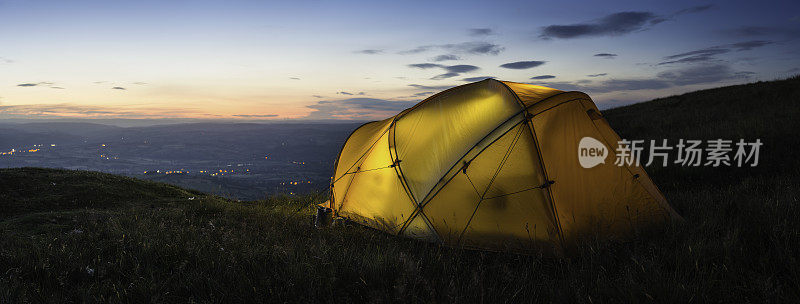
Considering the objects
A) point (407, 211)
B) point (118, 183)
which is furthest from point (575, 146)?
point (118, 183)

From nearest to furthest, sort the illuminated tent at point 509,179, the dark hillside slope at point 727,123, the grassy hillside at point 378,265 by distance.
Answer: the grassy hillside at point 378,265 < the illuminated tent at point 509,179 < the dark hillside slope at point 727,123

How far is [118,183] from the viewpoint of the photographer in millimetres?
11422

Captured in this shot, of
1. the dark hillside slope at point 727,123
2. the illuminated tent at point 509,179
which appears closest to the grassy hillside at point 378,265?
the illuminated tent at point 509,179

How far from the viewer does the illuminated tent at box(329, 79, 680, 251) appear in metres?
5.20

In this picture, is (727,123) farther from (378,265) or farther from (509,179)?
(378,265)

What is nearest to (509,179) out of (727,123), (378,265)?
(378,265)

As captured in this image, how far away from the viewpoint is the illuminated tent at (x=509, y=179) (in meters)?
5.20

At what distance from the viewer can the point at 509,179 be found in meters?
5.37

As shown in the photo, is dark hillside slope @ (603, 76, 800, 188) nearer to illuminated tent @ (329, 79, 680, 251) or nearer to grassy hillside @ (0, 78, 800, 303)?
grassy hillside @ (0, 78, 800, 303)

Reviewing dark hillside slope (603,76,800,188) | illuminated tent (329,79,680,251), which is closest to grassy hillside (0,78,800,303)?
illuminated tent (329,79,680,251)

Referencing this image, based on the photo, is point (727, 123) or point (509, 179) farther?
point (727, 123)

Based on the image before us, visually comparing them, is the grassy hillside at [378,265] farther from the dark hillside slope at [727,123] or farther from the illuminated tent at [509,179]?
the dark hillside slope at [727,123]

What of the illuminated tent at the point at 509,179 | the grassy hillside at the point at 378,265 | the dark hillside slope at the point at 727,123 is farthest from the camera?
the dark hillside slope at the point at 727,123

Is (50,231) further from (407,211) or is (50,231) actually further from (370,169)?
(407,211)
